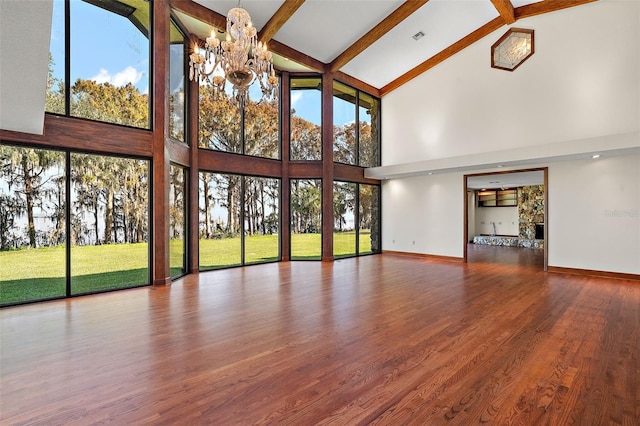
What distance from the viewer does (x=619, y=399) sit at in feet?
7.00

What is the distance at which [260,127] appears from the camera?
27.2 feet

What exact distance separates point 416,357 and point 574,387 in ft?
3.74

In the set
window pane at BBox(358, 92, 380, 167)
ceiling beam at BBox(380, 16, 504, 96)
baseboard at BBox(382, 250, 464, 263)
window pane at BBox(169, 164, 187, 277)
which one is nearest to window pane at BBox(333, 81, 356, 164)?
window pane at BBox(358, 92, 380, 167)

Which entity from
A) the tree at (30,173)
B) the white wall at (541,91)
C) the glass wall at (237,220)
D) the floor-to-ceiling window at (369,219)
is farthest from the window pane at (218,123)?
the white wall at (541,91)

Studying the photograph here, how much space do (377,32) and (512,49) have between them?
3481 millimetres

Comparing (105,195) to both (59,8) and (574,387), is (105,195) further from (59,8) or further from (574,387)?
(574,387)

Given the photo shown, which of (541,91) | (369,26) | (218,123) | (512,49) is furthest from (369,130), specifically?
(218,123)

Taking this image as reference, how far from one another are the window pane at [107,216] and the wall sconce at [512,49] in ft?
28.2

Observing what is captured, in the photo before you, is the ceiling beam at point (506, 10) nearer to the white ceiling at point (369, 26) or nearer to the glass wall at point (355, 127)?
the white ceiling at point (369, 26)

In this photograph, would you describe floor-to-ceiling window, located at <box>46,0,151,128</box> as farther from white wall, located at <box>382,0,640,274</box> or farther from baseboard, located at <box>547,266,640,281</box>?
baseboard, located at <box>547,266,640,281</box>

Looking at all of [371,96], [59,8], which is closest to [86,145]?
[59,8]

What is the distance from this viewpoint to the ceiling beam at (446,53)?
7818 millimetres

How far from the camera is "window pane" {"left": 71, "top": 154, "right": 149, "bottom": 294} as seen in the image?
5.18 metres

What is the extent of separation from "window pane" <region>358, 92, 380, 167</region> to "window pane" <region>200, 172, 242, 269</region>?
172 inches
